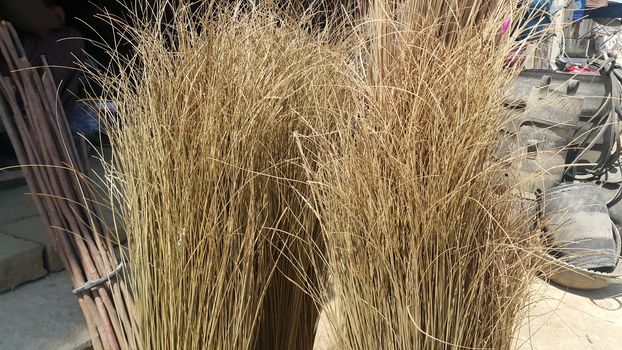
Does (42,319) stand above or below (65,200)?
below

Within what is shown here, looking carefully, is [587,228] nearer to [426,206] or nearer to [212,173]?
[426,206]

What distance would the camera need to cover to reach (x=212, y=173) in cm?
103

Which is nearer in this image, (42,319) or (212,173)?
(212,173)

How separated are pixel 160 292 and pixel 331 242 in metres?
0.40

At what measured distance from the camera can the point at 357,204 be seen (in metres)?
0.94

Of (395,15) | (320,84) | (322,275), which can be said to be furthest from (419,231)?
(395,15)

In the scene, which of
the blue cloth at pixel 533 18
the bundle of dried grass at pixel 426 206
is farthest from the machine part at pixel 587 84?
the bundle of dried grass at pixel 426 206

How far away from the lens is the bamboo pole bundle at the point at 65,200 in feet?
4.13

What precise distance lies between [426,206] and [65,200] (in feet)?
3.28

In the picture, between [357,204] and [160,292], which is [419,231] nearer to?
[357,204]

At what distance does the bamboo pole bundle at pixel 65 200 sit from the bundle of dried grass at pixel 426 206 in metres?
0.61

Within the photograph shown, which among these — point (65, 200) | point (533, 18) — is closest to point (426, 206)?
point (533, 18)

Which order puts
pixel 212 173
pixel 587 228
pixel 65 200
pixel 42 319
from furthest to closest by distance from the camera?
pixel 587 228 → pixel 42 319 → pixel 65 200 → pixel 212 173

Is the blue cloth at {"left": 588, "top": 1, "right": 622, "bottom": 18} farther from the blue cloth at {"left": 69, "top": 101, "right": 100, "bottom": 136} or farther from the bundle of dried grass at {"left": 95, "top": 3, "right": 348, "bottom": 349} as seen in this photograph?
the bundle of dried grass at {"left": 95, "top": 3, "right": 348, "bottom": 349}
